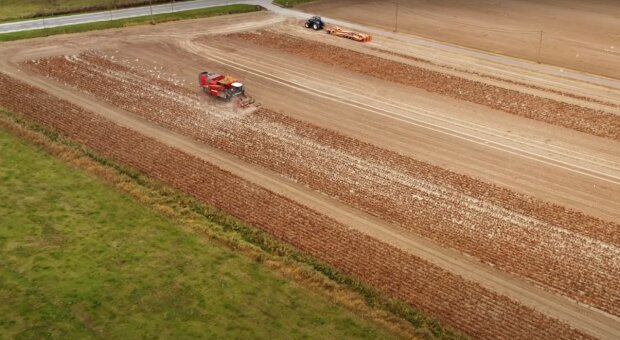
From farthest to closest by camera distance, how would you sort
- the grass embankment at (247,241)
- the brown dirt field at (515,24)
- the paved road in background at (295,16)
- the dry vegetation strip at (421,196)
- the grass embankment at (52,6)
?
the grass embankment at (52,6), the brown dirt field at (515,24), the paved road in background at (295,16), the dry vegetation strip at (421,196), the grass embankment at (247,241)

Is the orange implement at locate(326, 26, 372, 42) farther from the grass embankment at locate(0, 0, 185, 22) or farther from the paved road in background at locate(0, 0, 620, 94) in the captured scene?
the grass embankment at locate(0, 0, 185, 22)

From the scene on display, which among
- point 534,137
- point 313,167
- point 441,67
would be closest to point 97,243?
point 313,167

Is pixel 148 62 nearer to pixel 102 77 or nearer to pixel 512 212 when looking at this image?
pixel 102 77

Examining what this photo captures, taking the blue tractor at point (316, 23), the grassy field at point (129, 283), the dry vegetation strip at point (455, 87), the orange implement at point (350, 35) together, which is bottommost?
the grassy field at point (129, 283)

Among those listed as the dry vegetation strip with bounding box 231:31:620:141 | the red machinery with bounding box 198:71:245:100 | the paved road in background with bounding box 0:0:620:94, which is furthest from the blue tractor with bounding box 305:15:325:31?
the red machinery with bounding box 198:71:245:100

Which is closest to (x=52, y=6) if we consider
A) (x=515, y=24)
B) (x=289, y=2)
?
(x=289, y=2)

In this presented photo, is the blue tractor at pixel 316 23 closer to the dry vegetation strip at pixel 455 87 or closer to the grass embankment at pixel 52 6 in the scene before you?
the dry vegetation strip at pixel 455 87

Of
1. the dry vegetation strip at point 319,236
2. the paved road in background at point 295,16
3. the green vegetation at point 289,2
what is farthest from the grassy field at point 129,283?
the green vegetation at point 289,2
